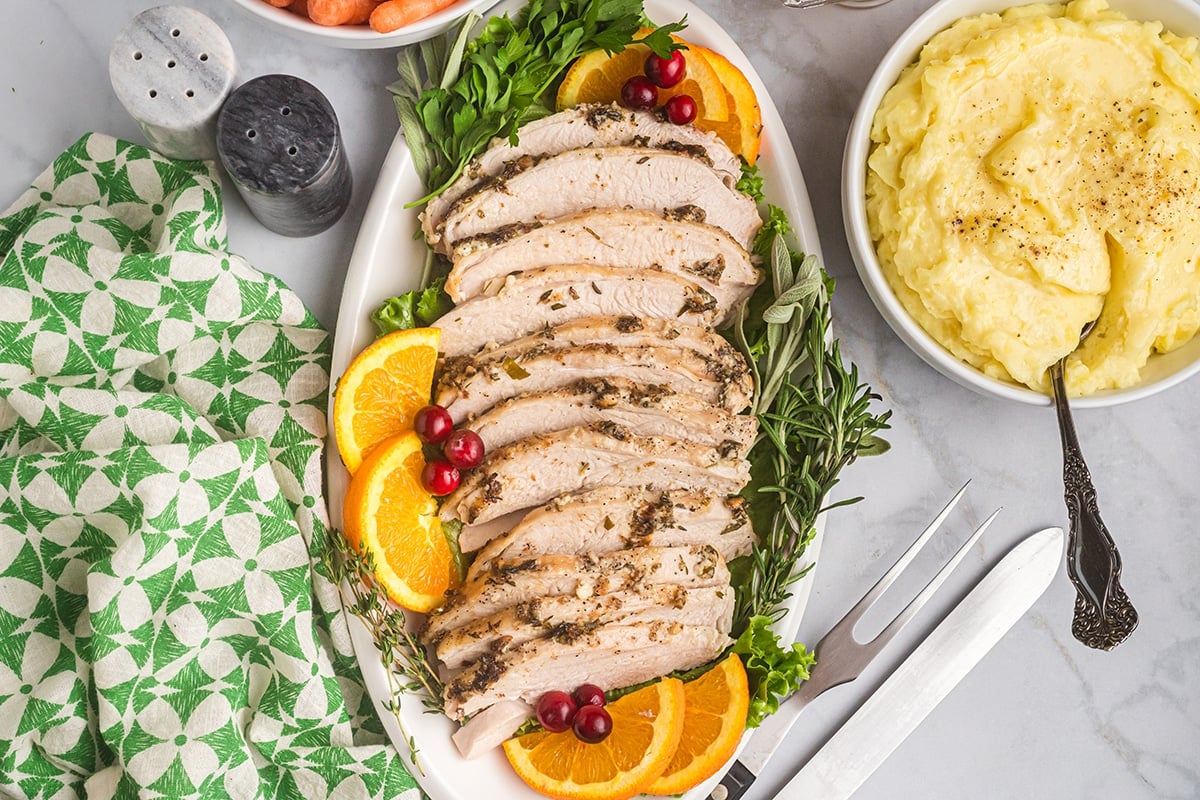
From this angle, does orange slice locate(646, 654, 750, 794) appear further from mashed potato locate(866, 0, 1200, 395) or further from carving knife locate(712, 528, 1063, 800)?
mashed potato locate(866, 0, 1200, 395)

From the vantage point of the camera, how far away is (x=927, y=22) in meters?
2.82

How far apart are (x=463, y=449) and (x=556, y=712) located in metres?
0.72

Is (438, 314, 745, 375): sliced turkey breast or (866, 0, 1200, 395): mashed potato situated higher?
(866, 0, 1200, 395): mashed potato

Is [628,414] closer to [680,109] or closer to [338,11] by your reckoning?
[680,109]

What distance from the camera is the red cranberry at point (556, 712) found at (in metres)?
2.69

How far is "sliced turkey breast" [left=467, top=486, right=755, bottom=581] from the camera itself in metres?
2.68


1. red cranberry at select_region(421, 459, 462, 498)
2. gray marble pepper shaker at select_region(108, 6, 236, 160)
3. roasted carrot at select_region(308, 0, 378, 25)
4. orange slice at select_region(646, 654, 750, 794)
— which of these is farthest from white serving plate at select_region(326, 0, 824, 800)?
gray marble pepper shaker at select_region(108, 6, 236, 160)

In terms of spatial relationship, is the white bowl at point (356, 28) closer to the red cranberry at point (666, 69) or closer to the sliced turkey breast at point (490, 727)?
the red cranberry at point (666, 69)

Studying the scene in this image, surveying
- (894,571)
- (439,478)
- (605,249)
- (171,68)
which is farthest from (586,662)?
(171,68)

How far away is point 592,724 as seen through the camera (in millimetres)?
2645

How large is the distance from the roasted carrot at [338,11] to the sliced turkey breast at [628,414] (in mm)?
1080

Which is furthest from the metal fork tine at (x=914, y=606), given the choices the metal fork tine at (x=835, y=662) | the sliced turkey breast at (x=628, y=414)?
the sliced turkey breast at (x=628, y=414)

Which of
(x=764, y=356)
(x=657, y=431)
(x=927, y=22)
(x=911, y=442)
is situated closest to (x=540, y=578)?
(x=657, y=431)

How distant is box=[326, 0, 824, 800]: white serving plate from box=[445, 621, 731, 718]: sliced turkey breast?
16 cm
